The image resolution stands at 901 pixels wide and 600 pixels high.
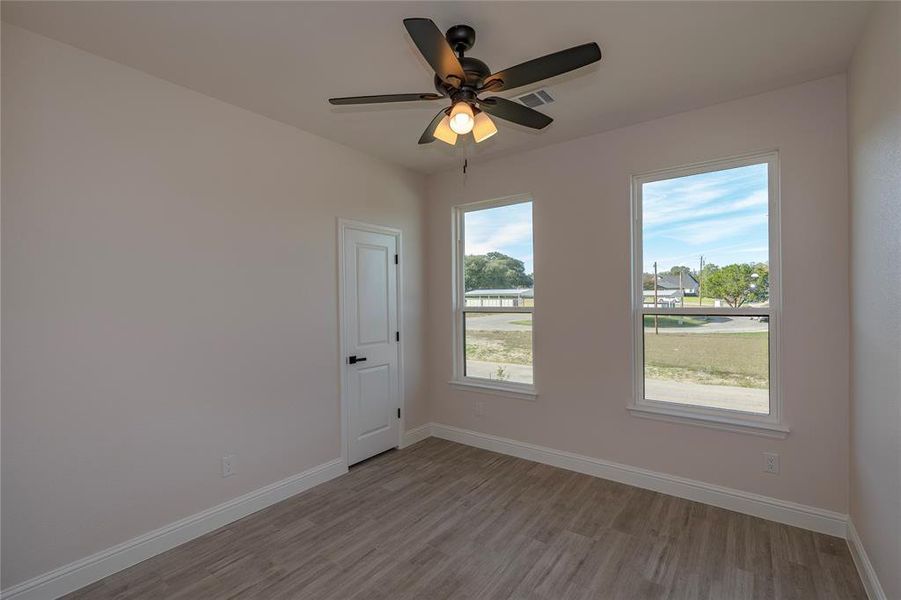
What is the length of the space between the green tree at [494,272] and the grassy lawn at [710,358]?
1.24 meters

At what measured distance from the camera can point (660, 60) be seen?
2.36 meters

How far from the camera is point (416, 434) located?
14.1 feet

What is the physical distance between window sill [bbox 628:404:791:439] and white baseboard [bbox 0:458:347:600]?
8.63 feet

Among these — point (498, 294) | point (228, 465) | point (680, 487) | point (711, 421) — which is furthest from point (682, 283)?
point (228, 465)

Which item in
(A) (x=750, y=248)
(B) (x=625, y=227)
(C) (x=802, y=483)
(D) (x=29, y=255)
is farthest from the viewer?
(B) (x=625, y=227)

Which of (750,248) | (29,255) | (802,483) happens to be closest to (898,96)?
(750,248)

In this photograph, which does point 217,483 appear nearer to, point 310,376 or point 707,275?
point 310,376

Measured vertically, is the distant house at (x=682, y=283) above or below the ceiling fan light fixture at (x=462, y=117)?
below

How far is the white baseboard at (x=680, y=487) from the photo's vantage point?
2.60m

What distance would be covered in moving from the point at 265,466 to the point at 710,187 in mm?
3831

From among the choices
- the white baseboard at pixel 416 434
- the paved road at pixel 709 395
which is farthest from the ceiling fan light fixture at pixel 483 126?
the white baseboard at pixel 416 434

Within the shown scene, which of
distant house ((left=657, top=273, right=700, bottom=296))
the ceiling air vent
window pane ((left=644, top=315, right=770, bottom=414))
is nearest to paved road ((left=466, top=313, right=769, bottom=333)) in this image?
window pane ((left=644, top=315, right=770, bottom=414))

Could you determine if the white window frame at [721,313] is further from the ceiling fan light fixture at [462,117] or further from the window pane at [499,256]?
the ceiling fan light fixture at [462,117]

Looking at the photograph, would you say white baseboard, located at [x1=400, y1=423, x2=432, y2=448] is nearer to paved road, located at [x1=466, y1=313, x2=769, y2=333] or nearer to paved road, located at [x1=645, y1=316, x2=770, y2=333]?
paved road, located at [x1=466, y1=313, x2=769, y2=333]
